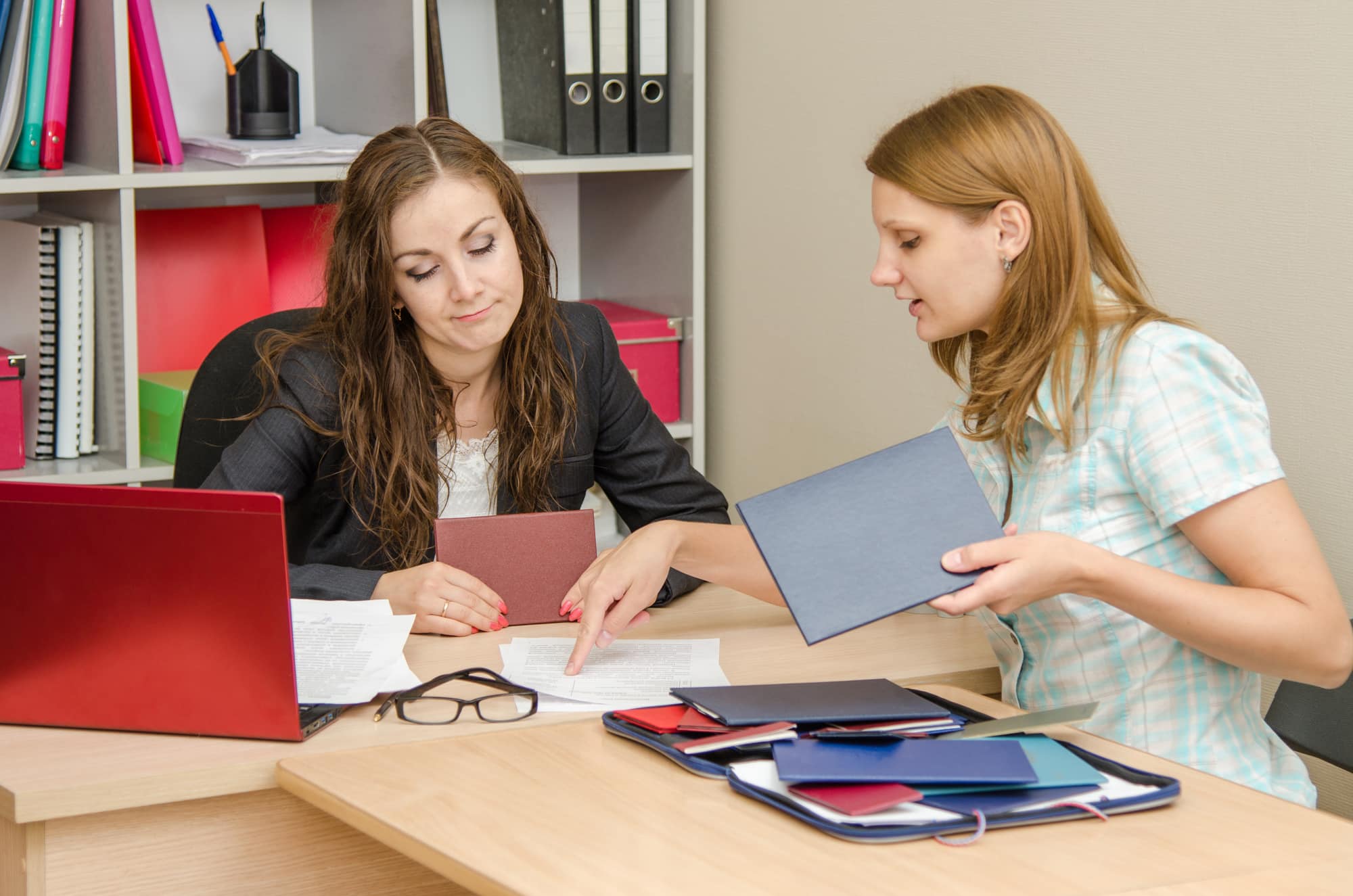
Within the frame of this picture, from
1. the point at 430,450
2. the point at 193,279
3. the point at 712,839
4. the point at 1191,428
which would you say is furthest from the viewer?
the point at 193,279

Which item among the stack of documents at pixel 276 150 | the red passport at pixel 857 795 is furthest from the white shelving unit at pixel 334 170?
the red passport at pixel 857 795

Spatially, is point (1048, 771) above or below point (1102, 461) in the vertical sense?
below

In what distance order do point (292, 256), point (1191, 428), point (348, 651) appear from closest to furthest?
point (1191, 428)
point (348, 651)
point (292, 256)

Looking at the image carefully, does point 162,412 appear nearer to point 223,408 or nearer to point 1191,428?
point 223,408

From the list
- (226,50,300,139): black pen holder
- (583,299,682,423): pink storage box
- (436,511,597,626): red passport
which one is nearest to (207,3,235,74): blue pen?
(226,50,300,139): black pen holder

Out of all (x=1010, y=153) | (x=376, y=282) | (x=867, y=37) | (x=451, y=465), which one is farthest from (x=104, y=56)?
(x=1010, y=153)

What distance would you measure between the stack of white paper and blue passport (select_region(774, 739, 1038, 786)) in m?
0.23

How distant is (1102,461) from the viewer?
4.22ft

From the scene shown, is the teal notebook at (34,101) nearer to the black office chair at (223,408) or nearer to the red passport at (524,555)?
the black office chair at (223,408)

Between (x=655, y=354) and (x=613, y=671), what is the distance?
1.38 metres

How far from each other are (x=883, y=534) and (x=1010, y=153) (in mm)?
419

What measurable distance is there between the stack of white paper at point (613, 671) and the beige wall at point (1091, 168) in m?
0.74

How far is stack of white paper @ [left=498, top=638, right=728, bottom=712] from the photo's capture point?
1268 mm

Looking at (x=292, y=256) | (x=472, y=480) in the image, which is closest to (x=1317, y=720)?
(x=472, y=480)
